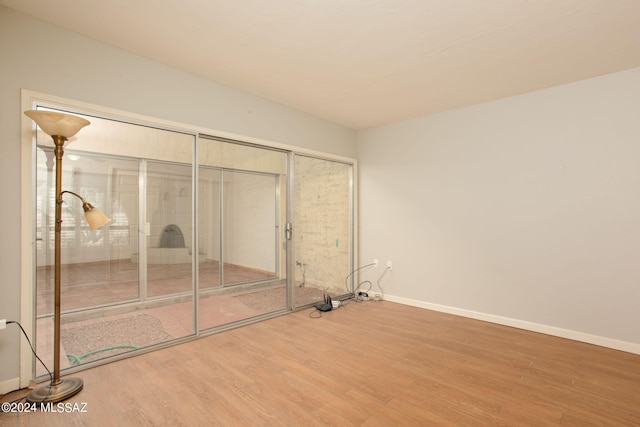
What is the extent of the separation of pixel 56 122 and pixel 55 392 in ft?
5.85

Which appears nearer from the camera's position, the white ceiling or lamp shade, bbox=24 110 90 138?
lamp shade, bbox=24 110 90 138

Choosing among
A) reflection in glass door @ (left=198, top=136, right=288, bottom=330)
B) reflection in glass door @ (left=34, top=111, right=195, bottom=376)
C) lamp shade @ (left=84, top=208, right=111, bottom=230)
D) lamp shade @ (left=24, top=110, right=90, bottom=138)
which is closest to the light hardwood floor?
reflection in glass door @ (left=34, top=111, right=195, bottom=376)

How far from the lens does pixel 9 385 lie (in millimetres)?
2152

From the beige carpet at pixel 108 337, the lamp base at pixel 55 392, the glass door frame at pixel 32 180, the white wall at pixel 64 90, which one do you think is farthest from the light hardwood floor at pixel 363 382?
the white wall at pixel 64 90

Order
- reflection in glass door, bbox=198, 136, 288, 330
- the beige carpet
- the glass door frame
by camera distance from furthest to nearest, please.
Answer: reflection in glass door, bbox=198, 136, 288, 330 < the beige carpet < the glass door frame

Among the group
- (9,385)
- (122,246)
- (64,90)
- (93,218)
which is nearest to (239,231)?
(122,246)

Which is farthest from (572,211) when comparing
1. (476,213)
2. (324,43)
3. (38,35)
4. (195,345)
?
Result: (38,35)

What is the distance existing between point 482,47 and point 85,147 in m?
3.49

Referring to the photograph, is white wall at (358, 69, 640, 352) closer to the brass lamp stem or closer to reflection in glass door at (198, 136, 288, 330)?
reflection in glass door at (198, 136, 288, 330)


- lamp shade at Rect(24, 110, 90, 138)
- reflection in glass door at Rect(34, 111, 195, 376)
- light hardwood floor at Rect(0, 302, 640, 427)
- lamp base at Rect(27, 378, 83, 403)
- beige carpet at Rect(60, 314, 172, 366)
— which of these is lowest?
light hardwood floor at Rect(0, 302, 640, 427)

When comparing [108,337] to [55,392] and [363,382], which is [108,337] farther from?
[363,382]

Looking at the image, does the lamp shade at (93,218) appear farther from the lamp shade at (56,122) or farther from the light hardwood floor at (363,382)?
the light hardwood floor at (363,382)

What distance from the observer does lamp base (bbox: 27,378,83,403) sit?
2.03 m

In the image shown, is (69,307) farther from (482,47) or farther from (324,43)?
(482,47)
